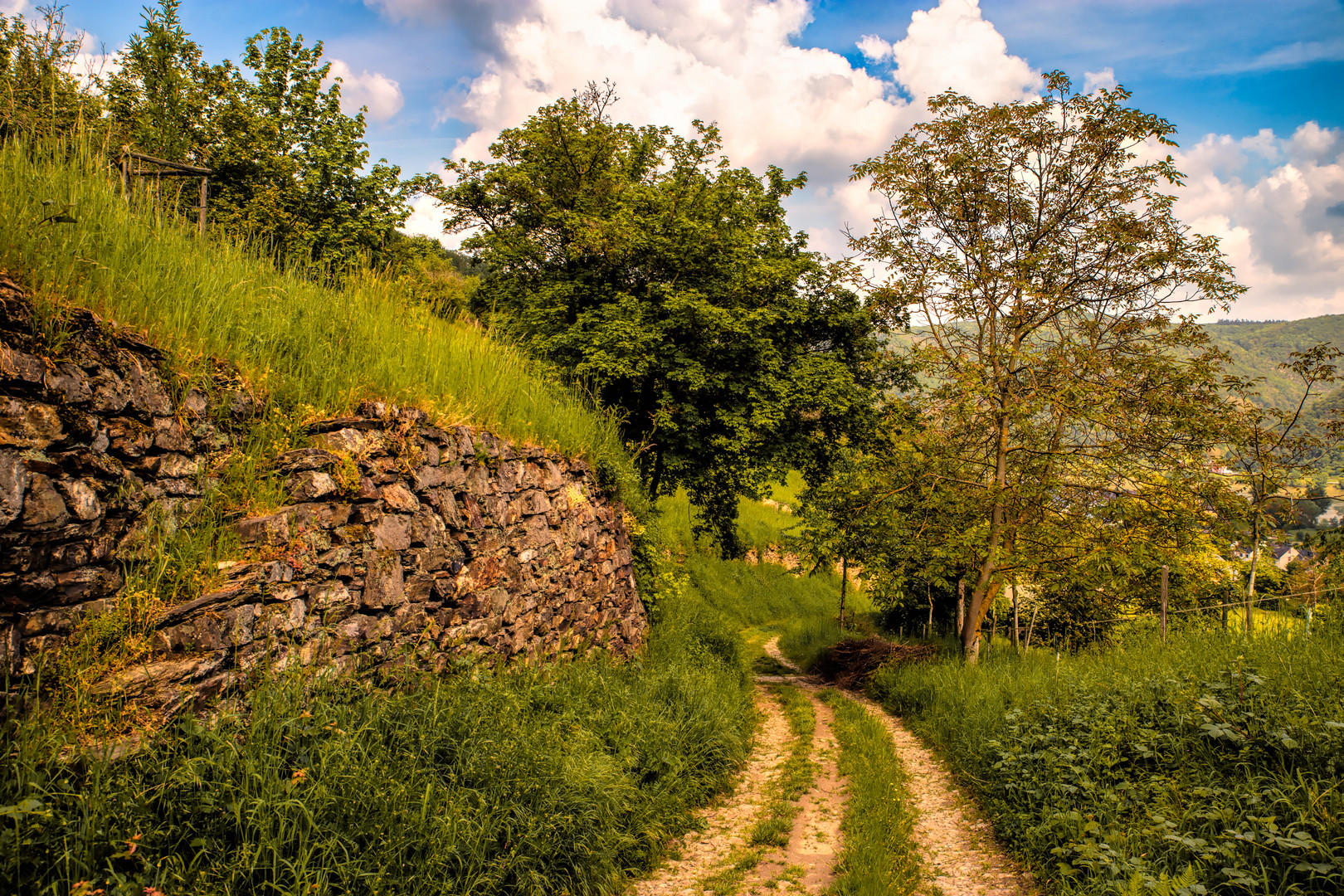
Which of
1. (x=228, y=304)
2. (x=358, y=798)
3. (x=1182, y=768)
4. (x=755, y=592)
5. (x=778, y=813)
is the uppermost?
(x=228, y=304)

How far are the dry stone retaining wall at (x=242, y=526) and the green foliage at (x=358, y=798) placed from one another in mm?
360

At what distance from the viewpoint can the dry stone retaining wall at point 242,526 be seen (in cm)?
309

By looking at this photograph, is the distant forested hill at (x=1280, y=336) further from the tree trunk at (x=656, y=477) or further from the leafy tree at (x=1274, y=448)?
the tree trunk at (x=656, y=477)

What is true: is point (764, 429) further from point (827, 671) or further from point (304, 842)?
point (304, 842)

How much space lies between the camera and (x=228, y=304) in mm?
4840

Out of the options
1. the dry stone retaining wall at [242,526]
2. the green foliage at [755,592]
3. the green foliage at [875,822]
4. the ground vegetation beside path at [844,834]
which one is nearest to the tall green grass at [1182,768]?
the ground vegetation beside path at [844,834]

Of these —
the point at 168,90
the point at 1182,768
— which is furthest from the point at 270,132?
the point at 1182,768

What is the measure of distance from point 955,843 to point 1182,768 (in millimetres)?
2153

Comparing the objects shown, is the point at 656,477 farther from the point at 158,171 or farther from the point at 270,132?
the point at 270,132

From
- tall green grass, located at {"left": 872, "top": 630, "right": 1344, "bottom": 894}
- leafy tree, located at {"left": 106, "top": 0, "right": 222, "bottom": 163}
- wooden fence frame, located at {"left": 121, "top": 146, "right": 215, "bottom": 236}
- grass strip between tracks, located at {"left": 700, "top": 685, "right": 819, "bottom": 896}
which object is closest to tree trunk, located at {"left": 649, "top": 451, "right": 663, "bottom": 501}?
grass strip between tracks, located at {"left": 700, "top": 685, "right": 819, "bottom": 896}

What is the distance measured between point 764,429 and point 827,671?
6.80 metres

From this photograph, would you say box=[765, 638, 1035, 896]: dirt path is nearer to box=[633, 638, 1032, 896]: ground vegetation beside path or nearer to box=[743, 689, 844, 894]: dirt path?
box=[633, 638, 1032, 896]: ground vegetation beside path

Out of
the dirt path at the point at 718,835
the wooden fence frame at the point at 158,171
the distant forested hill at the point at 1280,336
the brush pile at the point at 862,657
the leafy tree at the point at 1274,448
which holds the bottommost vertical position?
the brush pile at the point at 862,657

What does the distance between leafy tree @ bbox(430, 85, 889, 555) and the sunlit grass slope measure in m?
5.49
